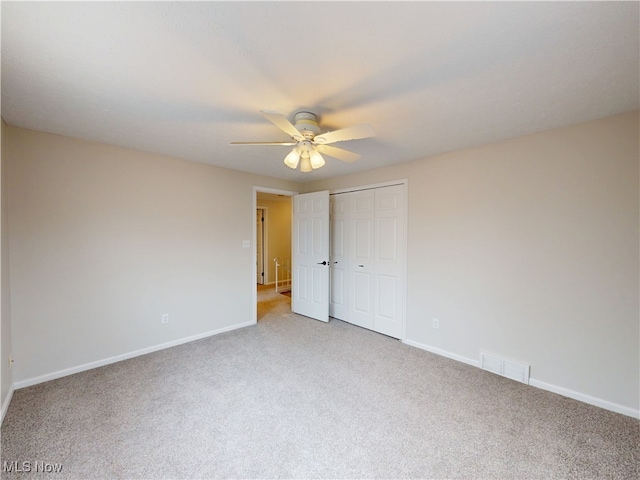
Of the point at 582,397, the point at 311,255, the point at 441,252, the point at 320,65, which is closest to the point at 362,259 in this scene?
the point at 311,255

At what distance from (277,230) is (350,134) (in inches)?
210

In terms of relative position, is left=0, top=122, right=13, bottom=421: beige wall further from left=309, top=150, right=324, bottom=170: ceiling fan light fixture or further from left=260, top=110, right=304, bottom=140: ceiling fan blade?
left=309, top=150, right=324, bottom=170: ceiling fan light fixture

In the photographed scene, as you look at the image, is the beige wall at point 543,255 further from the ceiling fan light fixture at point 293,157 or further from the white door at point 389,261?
the ceiling fan light fixture at point 293,157

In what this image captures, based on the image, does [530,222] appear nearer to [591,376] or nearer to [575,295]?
[575,295]

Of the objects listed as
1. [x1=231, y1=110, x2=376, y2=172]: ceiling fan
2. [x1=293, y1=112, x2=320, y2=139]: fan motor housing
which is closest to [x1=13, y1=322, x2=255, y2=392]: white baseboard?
[x1=231, y1=110, x2=376, y2=172]: ceiling fan

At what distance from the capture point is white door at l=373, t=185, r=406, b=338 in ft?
11.2

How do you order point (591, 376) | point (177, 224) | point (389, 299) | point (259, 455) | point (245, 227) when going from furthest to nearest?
point (245, 227)
point (389, 299)
point (177, 224)
point (591, 376)
point (259, 455)

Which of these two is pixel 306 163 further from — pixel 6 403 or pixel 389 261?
pixel 6 403

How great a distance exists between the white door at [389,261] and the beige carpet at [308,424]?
738 mm

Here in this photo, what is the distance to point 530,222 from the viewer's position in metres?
2.42

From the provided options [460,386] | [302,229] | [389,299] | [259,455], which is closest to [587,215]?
[460,386]

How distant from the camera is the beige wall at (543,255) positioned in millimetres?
2031

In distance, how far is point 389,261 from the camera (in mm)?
3535

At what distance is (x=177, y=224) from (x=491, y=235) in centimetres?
354
